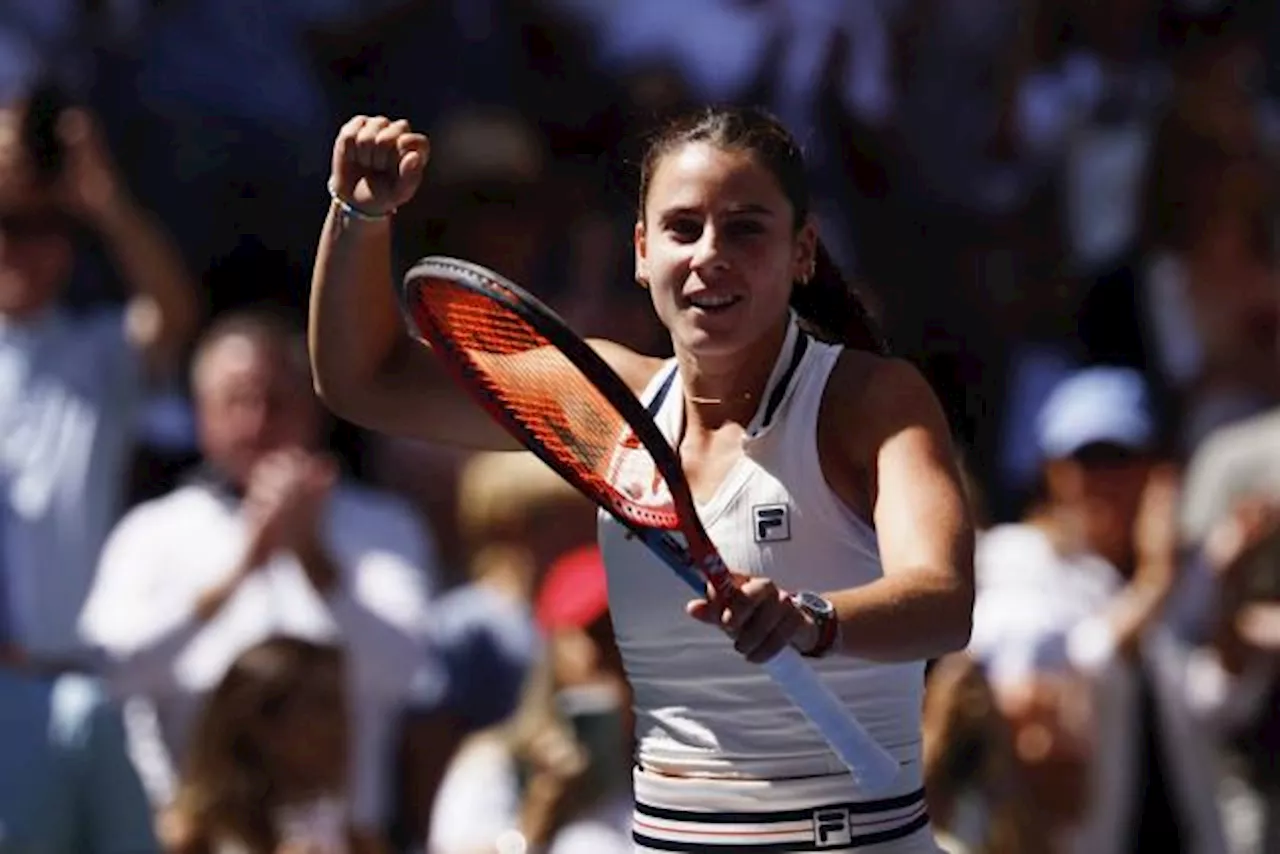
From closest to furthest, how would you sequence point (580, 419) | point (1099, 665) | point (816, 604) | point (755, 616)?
point (755, 616) < point (816, 604) < point (580, 419) < point (1099, 665)

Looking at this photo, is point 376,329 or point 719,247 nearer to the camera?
point 719,247

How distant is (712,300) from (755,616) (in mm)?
653

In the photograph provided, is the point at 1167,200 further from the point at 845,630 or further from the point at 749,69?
the point at 845,630

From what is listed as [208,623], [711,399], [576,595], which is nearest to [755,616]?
[711,399]

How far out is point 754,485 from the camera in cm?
443

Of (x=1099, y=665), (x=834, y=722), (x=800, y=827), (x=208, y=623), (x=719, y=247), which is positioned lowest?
(x=1099, y=665)

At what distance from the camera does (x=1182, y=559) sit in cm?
859

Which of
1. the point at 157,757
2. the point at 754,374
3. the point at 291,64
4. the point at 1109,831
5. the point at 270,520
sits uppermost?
the point at 291,64

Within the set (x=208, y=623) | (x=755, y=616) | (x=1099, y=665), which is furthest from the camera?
(x=1099, y=665)

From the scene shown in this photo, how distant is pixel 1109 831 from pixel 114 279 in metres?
3.18

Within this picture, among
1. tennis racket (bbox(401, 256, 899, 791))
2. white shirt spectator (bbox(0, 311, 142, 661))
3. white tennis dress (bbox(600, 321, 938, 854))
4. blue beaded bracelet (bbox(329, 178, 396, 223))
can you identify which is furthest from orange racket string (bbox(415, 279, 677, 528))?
white shirt spectator (bbox(0, 311, 142, 661))

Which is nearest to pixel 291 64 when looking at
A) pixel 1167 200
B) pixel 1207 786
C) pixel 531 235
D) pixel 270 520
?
pixel 531 235

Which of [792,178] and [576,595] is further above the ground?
[792,178]

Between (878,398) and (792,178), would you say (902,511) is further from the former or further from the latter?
(792,178)
